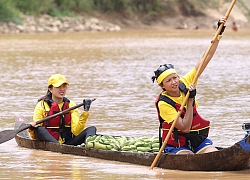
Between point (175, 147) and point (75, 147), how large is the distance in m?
1.68

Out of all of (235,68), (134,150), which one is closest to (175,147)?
(134,150)

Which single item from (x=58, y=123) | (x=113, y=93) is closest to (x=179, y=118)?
(x=58, y=123)

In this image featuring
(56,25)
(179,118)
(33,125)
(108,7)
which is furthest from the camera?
(108,7)

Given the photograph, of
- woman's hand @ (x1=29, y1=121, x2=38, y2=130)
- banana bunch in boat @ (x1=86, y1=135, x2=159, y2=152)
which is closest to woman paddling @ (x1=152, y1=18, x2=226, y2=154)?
banana bunch in boat @ (x1=86, y1=135, x2=159, y2=152)

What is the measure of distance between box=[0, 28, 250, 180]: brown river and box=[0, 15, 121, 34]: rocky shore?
1733 centimetres

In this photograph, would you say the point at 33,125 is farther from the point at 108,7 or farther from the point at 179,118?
the point at 108,7

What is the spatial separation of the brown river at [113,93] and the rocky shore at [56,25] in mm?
17334

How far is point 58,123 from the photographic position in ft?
32.7

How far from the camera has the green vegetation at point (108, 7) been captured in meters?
57.2

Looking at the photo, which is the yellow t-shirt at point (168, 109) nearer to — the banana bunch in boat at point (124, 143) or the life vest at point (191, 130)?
the life vest at point (191, 130)

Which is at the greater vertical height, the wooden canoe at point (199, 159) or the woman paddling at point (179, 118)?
the woman paddling at point (179, 118)

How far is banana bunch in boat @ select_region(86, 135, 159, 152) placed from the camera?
355 inches

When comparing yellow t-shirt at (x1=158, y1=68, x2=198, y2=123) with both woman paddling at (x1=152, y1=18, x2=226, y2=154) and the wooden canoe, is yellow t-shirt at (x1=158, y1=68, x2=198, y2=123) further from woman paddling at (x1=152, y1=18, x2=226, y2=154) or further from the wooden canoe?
the wooden canoe

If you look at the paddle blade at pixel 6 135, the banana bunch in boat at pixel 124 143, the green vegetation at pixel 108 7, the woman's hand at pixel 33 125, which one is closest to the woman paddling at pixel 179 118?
the banana bunch in boat at pixel 124 143
